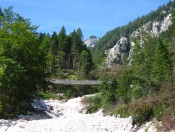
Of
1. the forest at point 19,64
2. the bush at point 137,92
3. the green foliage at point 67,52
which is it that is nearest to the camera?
the forest at point 19,64

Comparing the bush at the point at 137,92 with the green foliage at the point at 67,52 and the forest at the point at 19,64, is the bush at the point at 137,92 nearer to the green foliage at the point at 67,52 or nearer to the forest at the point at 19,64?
the forest at the point at 19,64

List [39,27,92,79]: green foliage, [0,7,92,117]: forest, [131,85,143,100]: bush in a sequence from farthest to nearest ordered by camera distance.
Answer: [39,27,92,79]: green foliage → [131,85,143,100]: bush → [0,7,92,117]: forest

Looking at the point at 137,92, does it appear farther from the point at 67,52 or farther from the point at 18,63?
the point at 67,52

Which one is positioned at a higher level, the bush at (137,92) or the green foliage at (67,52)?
the green foliage at (67,52)

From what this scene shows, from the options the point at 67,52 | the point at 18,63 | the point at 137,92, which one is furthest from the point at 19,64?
the point at 67,52

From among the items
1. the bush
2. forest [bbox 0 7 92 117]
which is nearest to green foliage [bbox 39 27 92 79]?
the bush

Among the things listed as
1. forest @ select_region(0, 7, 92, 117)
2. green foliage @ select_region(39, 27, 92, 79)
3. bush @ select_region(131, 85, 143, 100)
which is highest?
green foliage @ select_region(39, 27, 92, 79)

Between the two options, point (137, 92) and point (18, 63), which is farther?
point (137, 92)

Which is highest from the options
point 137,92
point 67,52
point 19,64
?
point 67,52

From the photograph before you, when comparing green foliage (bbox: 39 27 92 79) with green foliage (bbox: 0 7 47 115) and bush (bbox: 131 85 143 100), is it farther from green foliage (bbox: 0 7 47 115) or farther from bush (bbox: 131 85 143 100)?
green foliage (bbox: 0 7 47 115)

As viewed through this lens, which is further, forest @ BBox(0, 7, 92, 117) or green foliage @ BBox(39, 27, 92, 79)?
green foliage @ BBox(39, 27, 92, 79)

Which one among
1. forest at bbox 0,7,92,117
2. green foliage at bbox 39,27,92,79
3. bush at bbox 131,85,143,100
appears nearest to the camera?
forest at bbox 0,7,92,117

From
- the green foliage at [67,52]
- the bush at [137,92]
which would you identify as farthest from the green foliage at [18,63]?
the green foliage at [67,52]

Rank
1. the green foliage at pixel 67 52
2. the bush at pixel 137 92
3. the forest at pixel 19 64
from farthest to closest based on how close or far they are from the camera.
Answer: the green foliage at pixel 67 52
the bush at pixel 137 92
the forest at pixel 19 64
